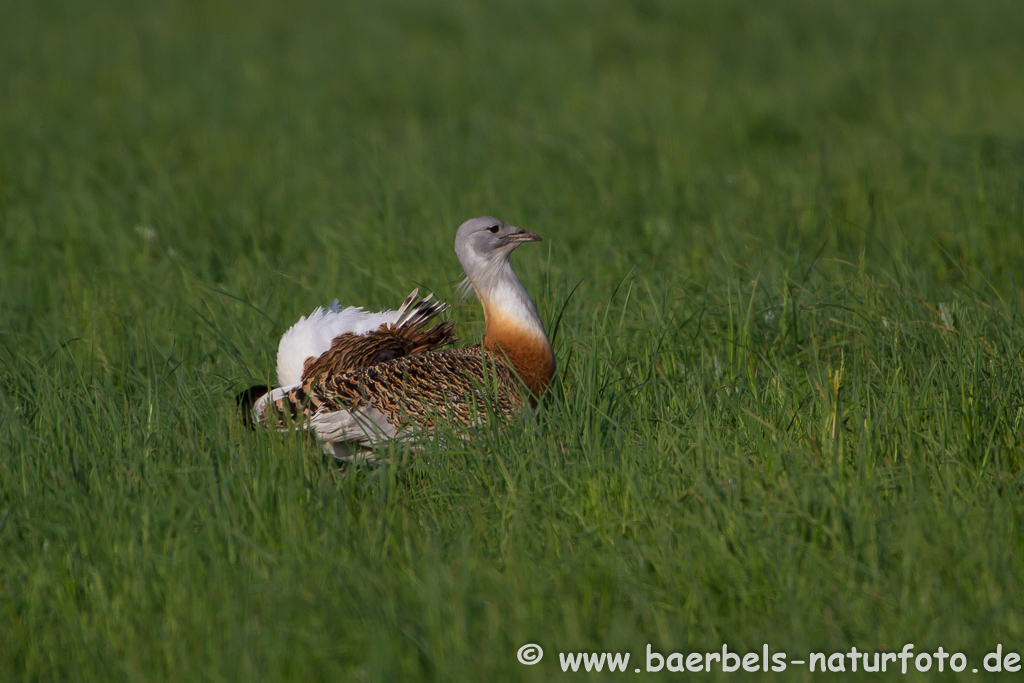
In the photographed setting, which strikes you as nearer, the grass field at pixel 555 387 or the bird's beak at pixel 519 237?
the grass field at pixel 555 387

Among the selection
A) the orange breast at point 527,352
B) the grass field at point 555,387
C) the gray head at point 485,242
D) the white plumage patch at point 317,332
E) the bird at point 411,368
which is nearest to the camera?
the grass field at point 555,387

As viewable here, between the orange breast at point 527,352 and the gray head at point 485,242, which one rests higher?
the gray head at point 485,242

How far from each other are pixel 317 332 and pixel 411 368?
554 millimetres

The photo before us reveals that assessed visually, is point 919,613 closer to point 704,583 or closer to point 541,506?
point 704,583

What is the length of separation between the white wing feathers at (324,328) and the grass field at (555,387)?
0.55ft

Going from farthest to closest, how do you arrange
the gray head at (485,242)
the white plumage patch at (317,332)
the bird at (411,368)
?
the white plumage patch at (317,332), the gray head at (485,242), the bird at (411,368)

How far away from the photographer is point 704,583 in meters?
2.27

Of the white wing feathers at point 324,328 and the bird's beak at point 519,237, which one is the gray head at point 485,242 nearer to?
the bird's beak at point 519,237

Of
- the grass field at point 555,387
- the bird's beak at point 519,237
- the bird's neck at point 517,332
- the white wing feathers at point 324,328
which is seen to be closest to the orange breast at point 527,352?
the bird's neck at point 517,332

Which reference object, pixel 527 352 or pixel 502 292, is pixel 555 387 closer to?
pixel 527 352

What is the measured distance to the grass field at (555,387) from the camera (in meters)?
2.19

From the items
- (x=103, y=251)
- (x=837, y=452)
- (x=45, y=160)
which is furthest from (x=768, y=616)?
(x=45, y=160)

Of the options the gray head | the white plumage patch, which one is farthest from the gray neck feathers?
the white plumage patch

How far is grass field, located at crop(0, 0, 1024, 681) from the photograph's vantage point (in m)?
2.19
